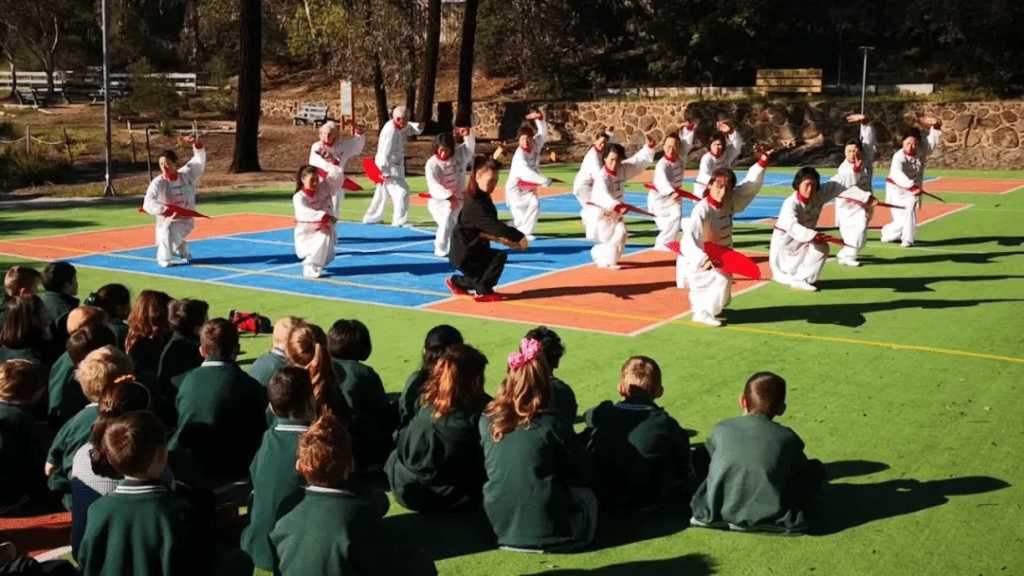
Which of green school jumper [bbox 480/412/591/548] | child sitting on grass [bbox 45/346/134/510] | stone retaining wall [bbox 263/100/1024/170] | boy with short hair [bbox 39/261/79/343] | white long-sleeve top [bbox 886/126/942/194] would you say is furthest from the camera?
stone retaining wall [bbox 263/100/1024/170]

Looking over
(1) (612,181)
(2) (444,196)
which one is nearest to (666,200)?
(1) (612,181)

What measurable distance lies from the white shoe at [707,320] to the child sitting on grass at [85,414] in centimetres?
717

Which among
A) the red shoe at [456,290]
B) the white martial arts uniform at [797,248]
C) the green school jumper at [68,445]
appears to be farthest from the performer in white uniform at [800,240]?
the green school jumper at [68,445]

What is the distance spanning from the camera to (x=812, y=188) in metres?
14.1

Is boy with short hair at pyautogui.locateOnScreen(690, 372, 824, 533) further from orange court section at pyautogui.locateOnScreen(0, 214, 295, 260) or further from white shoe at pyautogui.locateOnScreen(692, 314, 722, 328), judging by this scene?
orange court section at pyautogui.locateOnScreen(0, 214, 295, 260)

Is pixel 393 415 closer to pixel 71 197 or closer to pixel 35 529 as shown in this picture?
pixel 35 529

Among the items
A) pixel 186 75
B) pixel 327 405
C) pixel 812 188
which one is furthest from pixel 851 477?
pixel 186 75

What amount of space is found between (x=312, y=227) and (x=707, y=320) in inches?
224

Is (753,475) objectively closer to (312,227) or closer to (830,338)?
(830,338)

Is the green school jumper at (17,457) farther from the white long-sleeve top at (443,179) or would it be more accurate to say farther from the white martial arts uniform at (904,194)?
the white martial arts uniform at (904,194)

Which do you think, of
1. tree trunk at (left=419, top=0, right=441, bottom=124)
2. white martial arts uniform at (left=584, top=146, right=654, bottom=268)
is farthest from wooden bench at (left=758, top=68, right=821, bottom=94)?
white martial arts uniform at (left=584, top=146, right=654, bottom=268)

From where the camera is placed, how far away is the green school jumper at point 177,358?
813 centimetres

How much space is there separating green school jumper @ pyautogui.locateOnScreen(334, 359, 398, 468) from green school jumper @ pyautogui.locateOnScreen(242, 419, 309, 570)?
50.6 inches

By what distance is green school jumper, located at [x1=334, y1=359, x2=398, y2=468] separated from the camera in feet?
25.0
